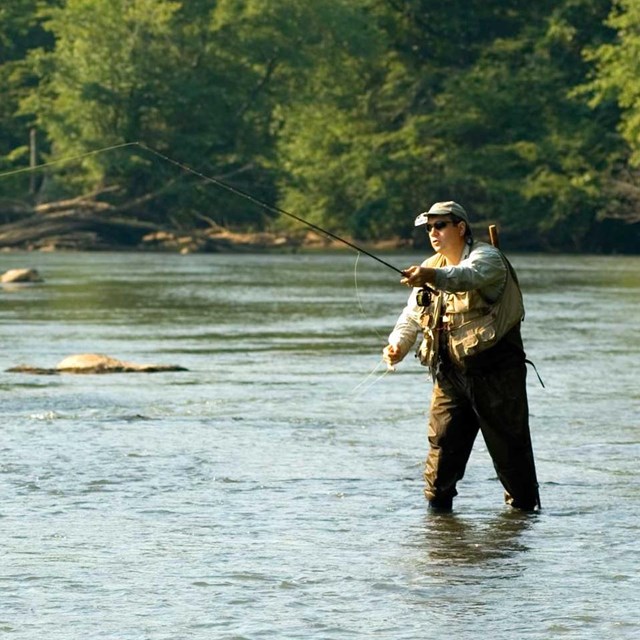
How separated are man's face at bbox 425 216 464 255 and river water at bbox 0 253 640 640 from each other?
45.5 inches

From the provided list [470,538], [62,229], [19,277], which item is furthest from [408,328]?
[62,229]

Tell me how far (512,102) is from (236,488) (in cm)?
A: 5483

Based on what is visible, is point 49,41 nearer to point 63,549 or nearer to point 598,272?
point 598,272

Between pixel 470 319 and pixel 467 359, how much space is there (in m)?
0.17

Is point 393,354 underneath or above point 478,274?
underneath

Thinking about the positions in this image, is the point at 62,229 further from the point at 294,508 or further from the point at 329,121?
the point at 294,508

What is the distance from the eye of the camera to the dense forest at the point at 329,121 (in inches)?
2416

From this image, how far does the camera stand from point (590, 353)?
714 inches

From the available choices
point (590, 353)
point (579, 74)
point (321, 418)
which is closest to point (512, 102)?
point (579, 74)

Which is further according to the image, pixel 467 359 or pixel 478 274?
pixel 467 359

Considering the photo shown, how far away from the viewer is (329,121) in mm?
66188

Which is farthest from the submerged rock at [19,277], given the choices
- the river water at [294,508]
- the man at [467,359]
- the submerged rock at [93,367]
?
the man at [467,359]

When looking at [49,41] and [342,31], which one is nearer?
[342,31]

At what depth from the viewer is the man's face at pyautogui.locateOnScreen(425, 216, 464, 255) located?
26.9 ft
